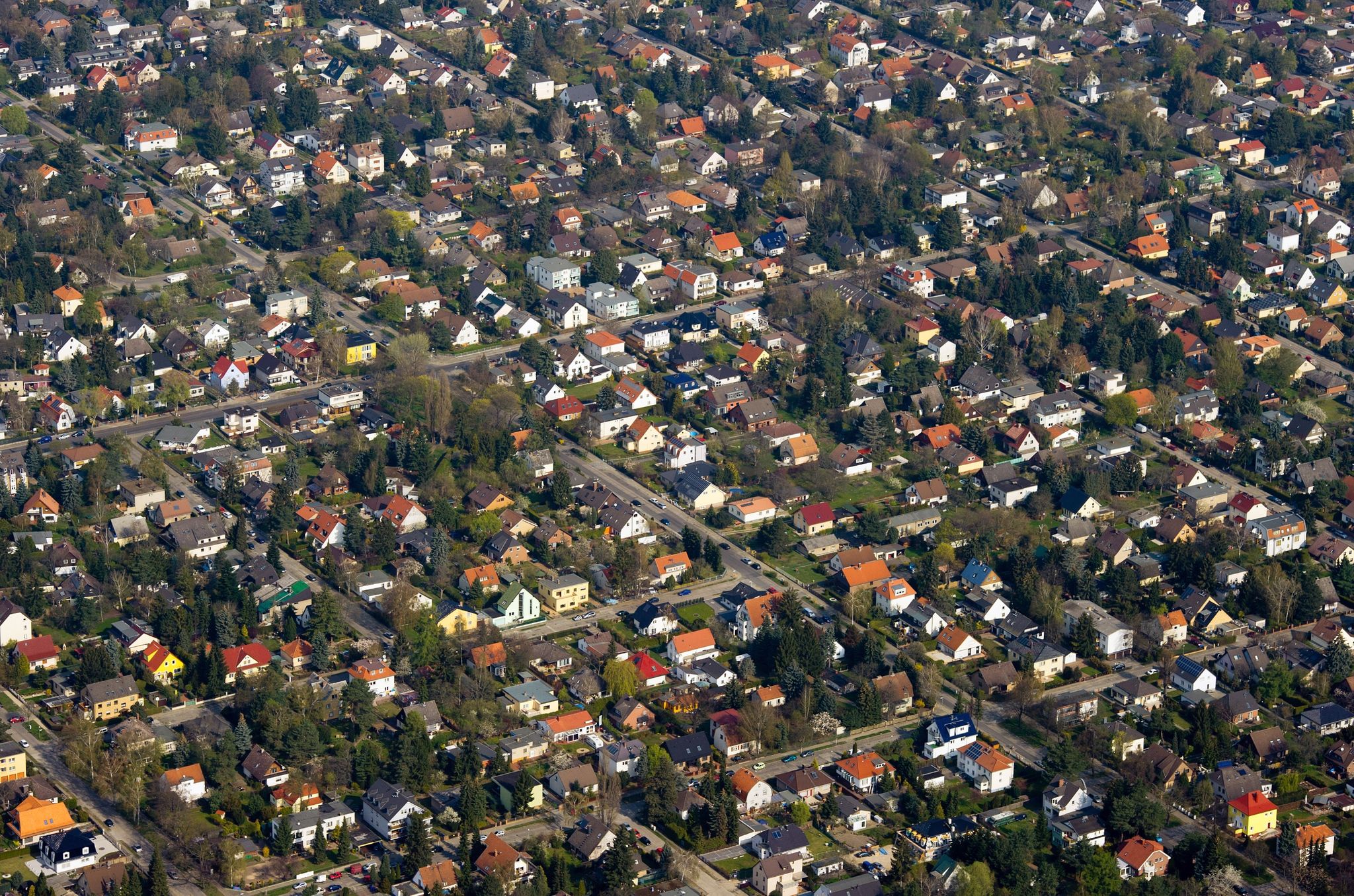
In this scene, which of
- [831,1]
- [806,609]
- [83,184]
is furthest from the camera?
[831,1]

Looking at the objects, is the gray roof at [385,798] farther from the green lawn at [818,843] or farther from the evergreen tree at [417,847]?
the green lawn at [818,843]

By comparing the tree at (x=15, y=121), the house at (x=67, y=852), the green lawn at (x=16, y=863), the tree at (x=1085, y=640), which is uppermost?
the tree at (x=1085, y=640)

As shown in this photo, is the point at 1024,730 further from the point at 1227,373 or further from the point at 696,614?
the point at 1227,373

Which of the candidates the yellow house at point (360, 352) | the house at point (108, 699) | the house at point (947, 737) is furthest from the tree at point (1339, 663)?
the yellow house at point (360, 352)

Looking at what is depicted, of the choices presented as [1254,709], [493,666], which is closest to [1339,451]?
[1254,709]

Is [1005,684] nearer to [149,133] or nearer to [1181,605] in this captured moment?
[1181,605]

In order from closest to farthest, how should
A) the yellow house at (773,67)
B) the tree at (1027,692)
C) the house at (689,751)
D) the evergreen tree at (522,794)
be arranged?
1. the evergreen tree at (522,794)
2. the house at (689,751)
3. the tree at (1027,692)
4. the yellow house at (773,67)

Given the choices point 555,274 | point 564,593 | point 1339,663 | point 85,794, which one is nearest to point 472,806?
point 85,794
